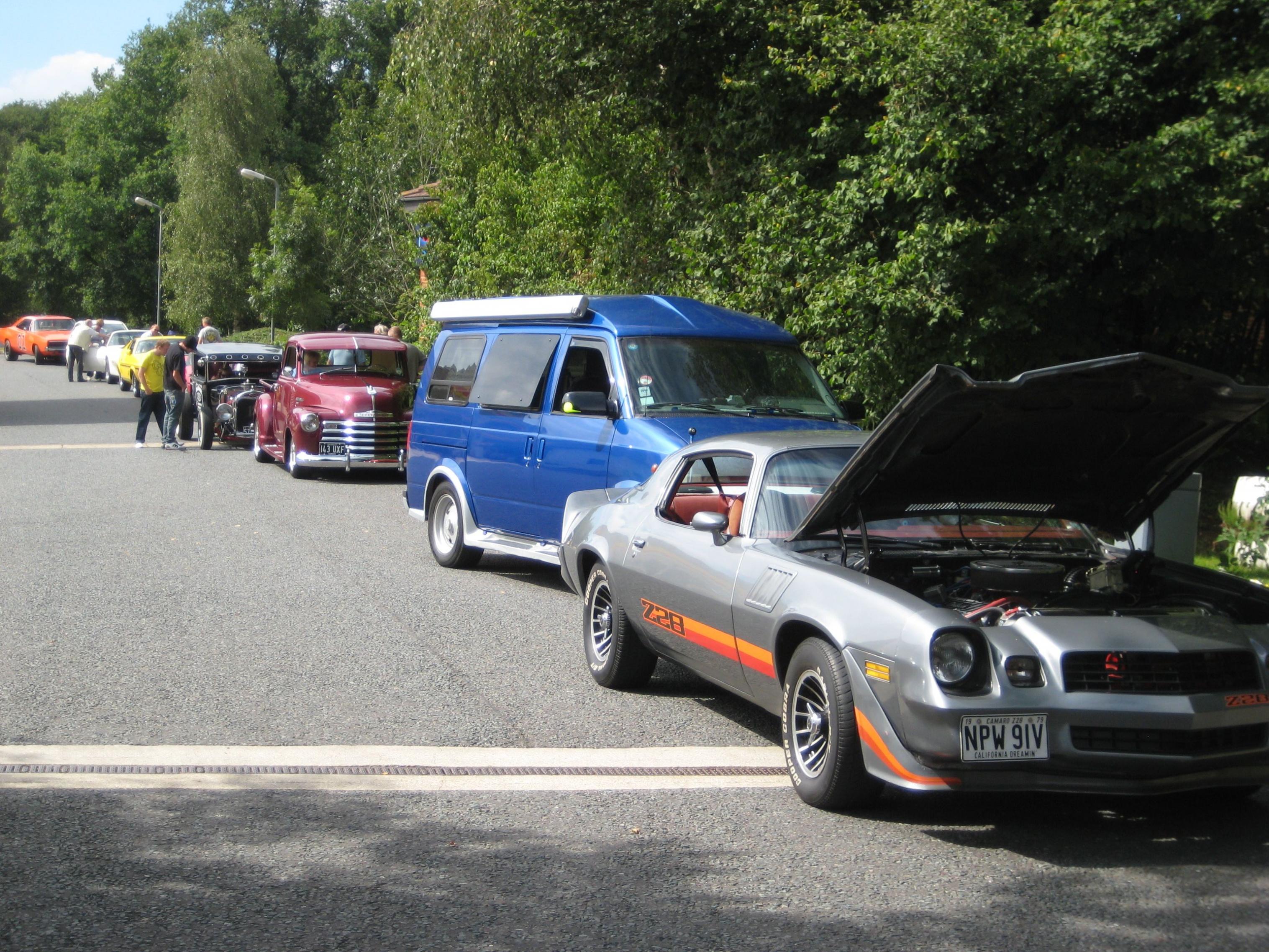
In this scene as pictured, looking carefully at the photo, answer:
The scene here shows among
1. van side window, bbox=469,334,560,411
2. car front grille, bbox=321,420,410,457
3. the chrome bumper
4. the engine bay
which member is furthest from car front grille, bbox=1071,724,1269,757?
the chrome bumper

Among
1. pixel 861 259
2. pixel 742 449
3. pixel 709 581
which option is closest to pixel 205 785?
pixel 709 581

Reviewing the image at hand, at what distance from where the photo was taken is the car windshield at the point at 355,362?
18938 mm

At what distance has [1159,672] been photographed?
4.78 metres

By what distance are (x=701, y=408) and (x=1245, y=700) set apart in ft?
17.2

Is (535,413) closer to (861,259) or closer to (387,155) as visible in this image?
(861,259)

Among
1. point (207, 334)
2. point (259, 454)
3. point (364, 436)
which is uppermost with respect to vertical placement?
point (207, 334)

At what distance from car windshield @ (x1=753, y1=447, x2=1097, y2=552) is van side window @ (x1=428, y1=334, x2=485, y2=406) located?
17.6ft

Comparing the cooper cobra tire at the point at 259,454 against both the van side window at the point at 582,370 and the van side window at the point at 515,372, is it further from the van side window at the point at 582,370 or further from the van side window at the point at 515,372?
the van side window at the point at 582,370

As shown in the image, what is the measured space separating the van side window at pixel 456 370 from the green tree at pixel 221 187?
47156 millimetres

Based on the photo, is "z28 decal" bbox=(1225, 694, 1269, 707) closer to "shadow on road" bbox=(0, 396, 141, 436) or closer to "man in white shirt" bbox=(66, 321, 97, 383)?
"shadow on road" bbox=(0, 396, 141, 436)

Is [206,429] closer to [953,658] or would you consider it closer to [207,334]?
[207,334]

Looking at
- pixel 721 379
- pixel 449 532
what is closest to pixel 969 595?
pixel 721 379

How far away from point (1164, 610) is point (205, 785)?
12.9ft

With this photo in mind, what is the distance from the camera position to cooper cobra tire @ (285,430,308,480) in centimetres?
1820
